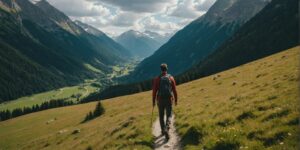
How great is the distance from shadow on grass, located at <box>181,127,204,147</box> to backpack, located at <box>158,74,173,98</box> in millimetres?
2560

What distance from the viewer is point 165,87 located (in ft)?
61.8

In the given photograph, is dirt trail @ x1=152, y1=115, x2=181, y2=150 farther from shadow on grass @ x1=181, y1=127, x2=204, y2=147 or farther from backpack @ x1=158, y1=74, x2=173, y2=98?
backpack @ x1=158, y1=74, x2=173, y2=98

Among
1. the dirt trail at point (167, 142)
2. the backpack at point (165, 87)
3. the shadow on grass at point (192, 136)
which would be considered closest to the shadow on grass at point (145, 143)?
the dirt trail at point (167, 142)

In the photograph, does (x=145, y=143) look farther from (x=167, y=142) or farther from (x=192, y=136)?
(x=192, y=136)

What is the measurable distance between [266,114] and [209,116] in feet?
16.0

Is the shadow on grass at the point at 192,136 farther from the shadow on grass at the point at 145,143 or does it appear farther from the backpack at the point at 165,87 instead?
the backpack at the point at 165,87

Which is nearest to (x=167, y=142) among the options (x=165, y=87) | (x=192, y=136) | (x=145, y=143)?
(x=145, y=143)

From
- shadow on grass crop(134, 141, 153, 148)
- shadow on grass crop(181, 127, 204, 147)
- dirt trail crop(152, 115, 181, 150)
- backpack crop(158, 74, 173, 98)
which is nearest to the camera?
shadow on grass crop(181, 127, 204, 147)

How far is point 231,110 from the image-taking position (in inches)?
786

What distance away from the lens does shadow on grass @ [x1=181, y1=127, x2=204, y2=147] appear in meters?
16.5

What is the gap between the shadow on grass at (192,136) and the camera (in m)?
16.5

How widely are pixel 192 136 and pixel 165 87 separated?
11.3 feet

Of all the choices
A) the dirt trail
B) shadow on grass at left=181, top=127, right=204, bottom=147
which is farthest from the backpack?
the dirt trail

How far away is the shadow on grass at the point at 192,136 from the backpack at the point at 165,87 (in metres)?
2.56
